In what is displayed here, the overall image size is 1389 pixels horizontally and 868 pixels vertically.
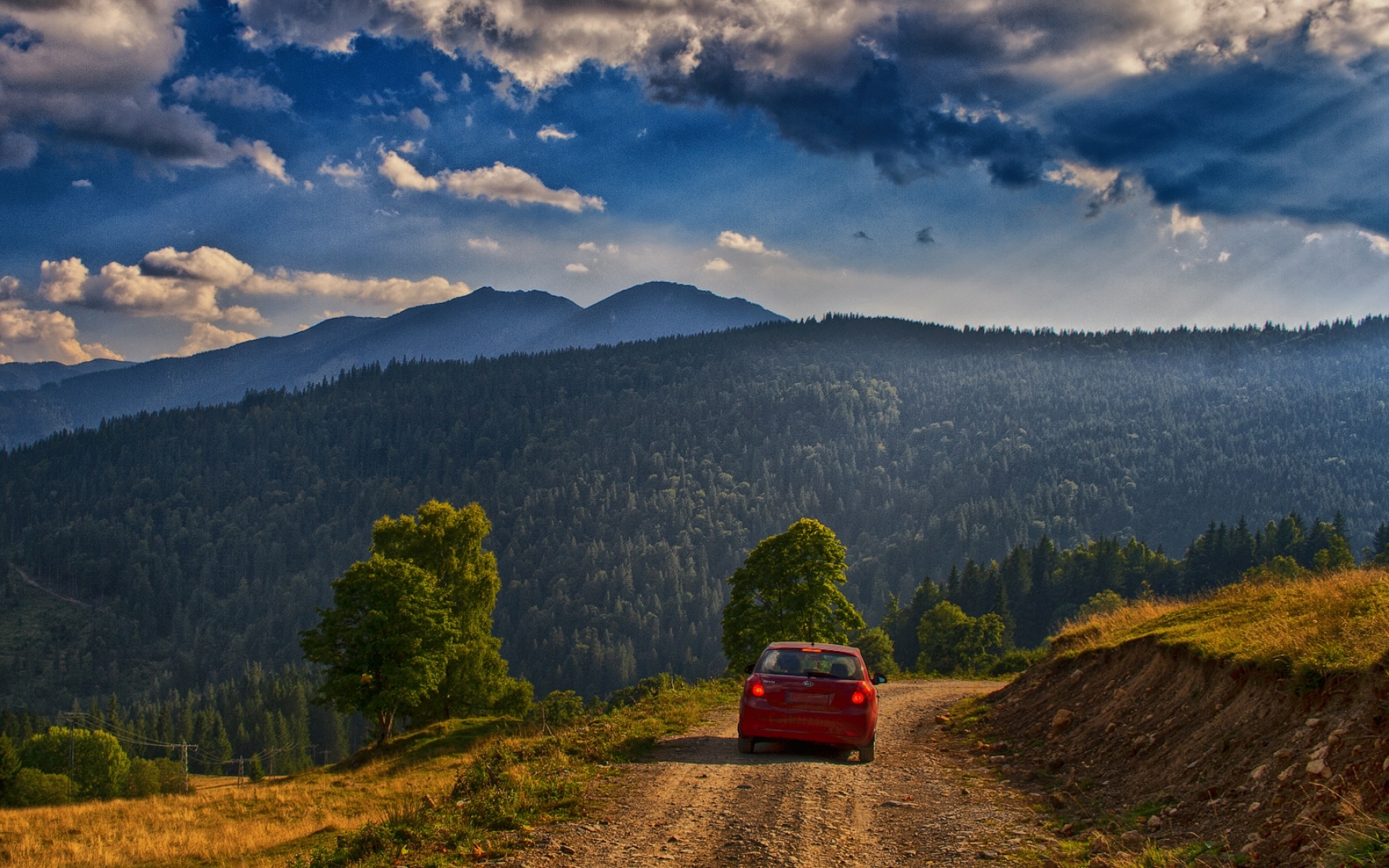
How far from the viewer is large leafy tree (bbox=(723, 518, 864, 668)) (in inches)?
1683

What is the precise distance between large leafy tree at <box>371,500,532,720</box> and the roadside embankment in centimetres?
3995

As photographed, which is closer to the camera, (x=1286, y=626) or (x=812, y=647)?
(x=1286, y=626)

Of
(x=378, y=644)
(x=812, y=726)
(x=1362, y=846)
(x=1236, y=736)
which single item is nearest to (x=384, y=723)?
(x=378, y=644)

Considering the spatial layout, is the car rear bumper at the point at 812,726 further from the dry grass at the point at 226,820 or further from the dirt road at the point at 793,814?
the dry grass at the point at 226,820

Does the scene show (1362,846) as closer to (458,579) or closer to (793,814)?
(793,814)

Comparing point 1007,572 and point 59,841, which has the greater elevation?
point 59,841

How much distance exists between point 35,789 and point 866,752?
290 feet

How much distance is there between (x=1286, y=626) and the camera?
11609mm

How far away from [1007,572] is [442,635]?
111 m

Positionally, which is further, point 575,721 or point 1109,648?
point 575,721

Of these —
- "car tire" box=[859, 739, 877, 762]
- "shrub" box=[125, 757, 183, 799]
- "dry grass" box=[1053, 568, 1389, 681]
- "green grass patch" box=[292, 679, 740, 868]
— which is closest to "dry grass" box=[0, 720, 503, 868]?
"green grass patch" box=[292, 679, 740, 868]

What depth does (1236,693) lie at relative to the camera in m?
11.2

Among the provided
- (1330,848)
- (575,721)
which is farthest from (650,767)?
(1330,848)

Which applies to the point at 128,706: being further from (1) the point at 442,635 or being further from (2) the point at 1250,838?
(2) the point at 1250,838
